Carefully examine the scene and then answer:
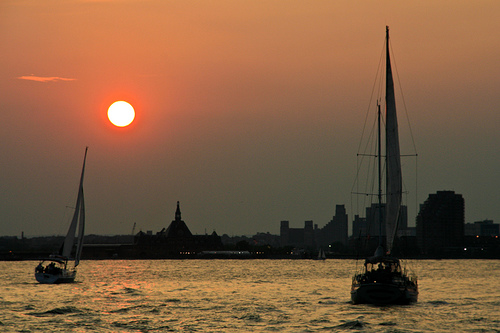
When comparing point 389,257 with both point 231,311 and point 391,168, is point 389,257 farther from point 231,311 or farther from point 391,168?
point 231,311

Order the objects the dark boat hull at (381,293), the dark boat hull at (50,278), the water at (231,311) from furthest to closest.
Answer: the dark boat hull at (50,278) → the dark boat hull at (381,293) → the water at (231,311)


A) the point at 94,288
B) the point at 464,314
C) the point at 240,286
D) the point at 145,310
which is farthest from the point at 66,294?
the point at 464,314

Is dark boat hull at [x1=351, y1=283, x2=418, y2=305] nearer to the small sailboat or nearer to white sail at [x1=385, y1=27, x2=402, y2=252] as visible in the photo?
white sail at [x1=385, y1=27, x2=402, y2=252]

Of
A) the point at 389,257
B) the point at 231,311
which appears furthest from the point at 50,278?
the point at 389,257

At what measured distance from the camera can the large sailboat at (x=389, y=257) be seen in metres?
61.9

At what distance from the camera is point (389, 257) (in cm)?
6319

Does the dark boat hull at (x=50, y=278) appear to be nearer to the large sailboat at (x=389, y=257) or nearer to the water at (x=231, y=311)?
the water at (x=231, y=311)

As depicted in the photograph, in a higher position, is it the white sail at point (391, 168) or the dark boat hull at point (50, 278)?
the white sail at point (391, 168)

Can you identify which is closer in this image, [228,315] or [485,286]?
[228,315]

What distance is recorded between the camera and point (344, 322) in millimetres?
57156

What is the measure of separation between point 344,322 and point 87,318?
19.4 m

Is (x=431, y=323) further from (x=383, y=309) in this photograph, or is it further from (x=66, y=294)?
(x=66, y=294)

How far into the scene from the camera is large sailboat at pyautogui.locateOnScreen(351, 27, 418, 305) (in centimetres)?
6194

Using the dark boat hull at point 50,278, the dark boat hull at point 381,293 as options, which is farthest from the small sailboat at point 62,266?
the dark boat hull at point 381,293
